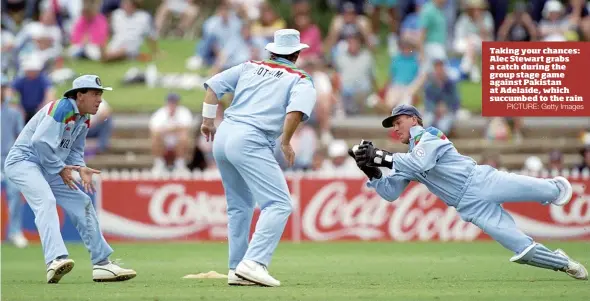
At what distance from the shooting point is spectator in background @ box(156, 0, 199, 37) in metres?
31.8

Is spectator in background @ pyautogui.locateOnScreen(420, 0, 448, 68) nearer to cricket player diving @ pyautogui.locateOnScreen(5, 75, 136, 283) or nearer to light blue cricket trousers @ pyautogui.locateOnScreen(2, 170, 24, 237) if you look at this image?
light blue cricket trousers @ pyautogui.locateOnScreen(2, 170, 24, 237)

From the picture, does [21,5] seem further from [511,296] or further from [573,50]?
[511,296]

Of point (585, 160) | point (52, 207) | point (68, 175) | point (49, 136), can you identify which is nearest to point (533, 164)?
point (585, 160)

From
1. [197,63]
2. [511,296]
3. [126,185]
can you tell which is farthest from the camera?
[197,63]

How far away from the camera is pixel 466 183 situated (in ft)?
42.4

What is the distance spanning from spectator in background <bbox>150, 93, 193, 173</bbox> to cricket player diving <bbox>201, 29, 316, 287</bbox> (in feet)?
35.9

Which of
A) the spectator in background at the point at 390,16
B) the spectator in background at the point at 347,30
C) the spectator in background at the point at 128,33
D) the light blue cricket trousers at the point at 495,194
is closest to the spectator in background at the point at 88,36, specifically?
the spectator in background at the point at 128,33

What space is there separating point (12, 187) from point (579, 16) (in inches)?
472

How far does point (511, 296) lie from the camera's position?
439 inches

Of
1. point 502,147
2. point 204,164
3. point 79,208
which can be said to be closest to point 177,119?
point 204,164

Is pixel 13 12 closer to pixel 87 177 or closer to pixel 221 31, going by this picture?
pixel 221 31

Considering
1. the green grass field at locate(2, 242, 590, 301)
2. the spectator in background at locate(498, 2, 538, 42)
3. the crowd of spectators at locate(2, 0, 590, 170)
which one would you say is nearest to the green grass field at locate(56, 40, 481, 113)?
the crowd of spectators at locate(2, 0, 590, 170)

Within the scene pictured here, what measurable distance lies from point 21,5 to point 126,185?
8496 mm

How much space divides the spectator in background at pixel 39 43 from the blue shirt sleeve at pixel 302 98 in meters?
14.9
